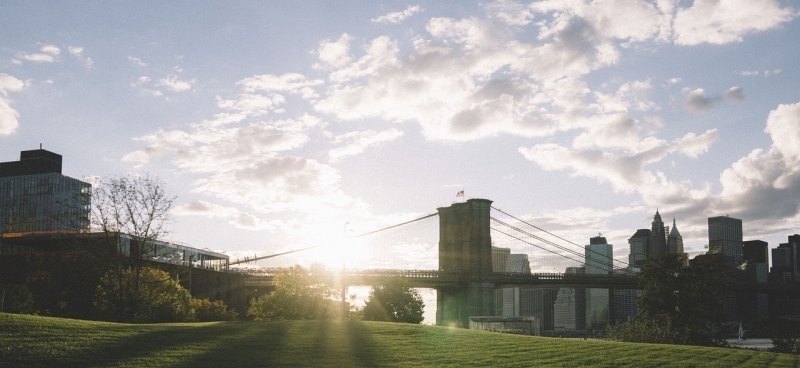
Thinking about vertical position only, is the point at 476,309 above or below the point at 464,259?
below

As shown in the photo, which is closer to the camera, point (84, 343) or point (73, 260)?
point (84, 343)

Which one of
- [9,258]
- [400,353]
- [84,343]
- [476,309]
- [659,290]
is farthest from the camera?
[476,309]

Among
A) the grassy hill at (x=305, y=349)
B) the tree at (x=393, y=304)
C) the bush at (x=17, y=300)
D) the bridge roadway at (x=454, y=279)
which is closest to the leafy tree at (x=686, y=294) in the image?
the grassy hill at (x=305, y=349)

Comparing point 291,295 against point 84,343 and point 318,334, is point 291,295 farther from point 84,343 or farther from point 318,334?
point 84,343

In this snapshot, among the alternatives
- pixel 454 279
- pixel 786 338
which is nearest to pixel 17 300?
pixel 454 279

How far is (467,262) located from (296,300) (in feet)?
185

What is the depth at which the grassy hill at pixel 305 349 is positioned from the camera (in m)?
28.3

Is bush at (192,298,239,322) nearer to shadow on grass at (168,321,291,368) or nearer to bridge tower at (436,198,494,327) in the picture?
shadow on grass at (168,321,291,368)

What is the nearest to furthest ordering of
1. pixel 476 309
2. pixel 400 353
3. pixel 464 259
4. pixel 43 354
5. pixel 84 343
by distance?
pixel 43 354 < pixel 84 343 < pixel 400 353 < pixel 476 309 < pixel 464 259

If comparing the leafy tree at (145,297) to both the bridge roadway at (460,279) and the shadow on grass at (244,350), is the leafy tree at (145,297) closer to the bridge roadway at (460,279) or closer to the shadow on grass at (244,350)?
the shadow on grass at (244,350)

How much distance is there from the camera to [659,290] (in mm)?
70875

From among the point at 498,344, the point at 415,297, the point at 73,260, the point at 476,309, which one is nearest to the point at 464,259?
the point at 476,309

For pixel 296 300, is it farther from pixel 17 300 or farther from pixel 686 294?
pixel 686 294

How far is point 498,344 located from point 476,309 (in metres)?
81.0
